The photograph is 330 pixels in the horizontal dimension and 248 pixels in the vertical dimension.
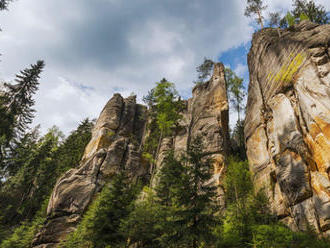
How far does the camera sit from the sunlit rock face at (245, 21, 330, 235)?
1291 cm

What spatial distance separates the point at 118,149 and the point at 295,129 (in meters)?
22.7

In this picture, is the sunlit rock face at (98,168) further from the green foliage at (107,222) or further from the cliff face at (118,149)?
the green foliage at (107,222)

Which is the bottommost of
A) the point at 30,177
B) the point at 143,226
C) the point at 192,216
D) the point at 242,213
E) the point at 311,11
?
the point at 143,226

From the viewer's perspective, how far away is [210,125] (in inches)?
1056

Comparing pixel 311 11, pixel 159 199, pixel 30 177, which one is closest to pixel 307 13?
pixel 311 11

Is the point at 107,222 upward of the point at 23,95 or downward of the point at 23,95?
downward

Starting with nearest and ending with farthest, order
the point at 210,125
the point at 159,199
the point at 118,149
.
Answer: the point at 159,199 → the point at 210,125 → the point at 118,149

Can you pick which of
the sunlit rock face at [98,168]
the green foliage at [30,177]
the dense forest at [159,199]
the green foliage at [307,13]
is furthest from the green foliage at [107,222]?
the green foliage at [307,13]

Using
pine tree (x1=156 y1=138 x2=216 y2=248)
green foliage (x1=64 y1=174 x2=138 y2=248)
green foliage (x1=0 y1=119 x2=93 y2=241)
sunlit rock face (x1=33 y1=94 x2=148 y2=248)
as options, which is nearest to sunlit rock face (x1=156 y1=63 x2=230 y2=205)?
sunlit rock face (x1=33 y1=94 x2=148 y2=248)

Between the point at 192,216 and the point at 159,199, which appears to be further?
the point at 159,199

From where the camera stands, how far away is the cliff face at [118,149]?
21953 mm

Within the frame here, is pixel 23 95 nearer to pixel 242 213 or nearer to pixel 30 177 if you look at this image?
pixel 30 177

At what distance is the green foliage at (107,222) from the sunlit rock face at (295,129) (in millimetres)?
12782

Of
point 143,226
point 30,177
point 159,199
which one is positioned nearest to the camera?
point 143,226
